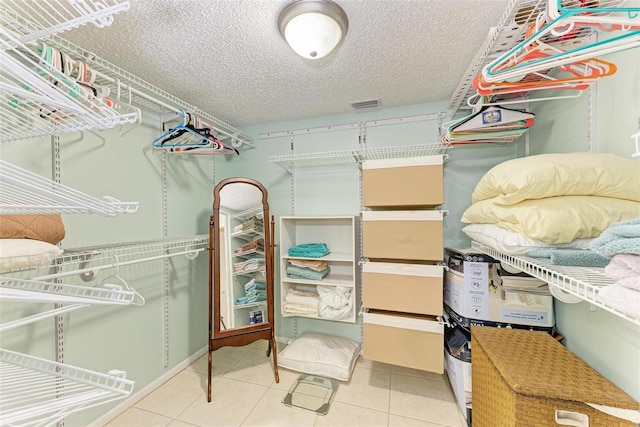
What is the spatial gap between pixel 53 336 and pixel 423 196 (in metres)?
2.22

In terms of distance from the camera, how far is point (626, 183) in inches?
34.3

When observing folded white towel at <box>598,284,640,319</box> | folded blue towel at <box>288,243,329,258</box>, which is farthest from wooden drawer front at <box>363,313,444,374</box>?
folded white towel at <box>598,284,640,319</box>

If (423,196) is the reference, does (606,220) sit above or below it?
below

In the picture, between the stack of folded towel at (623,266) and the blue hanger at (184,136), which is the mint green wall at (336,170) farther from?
the stack of folded towel at (623,266)

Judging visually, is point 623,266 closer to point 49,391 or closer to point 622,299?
point 622,299

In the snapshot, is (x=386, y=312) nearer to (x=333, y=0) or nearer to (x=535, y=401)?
(x=535, y=401)

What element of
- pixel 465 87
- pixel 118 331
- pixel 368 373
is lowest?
pixel 368 373

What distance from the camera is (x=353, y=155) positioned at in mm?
1925

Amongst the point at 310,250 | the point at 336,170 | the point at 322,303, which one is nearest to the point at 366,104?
the point at 336,170

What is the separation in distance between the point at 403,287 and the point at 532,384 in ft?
2.48

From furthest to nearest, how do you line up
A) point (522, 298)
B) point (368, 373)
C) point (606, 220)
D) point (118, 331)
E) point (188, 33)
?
point (368, 373)
point (118, 331)
point (522, 298)
point (188, 33)
point (606, 220)

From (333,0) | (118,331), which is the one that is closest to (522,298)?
(333,0)

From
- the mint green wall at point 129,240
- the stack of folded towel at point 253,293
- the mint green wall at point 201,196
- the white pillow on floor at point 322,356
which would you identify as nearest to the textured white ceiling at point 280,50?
the mint green wall at point 201,196

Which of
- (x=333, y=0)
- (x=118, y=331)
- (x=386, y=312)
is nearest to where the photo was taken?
(x=333, y=0)
